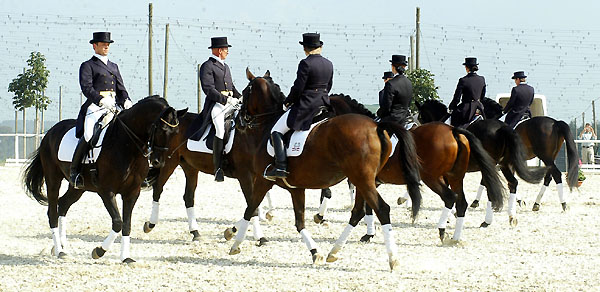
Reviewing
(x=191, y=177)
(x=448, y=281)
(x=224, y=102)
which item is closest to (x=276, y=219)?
(x=191, y=177)

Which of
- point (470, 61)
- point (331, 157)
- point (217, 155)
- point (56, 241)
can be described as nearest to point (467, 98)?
point (470, 61)

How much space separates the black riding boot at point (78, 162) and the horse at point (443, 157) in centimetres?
337

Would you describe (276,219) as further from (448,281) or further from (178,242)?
(448,281)

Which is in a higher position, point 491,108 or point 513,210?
point 491,108

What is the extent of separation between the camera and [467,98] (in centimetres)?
1462

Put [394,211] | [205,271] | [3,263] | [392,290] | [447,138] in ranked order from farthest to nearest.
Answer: [394,211], [447,138], [3,263], [205,271], [392,290]

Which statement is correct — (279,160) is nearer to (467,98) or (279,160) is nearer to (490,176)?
(490,176)

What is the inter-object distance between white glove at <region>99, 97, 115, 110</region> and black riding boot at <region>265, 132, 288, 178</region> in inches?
80.5

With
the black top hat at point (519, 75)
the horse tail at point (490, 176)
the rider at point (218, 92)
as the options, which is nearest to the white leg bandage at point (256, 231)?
the rider at point (218, 92)

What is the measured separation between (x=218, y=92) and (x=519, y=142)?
479 cm

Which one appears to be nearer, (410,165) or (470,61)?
(410,165)

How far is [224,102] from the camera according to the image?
1155 centimetres

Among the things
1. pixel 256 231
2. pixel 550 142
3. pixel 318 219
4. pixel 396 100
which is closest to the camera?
pixel 256 231

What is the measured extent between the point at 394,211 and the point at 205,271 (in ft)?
23.7
